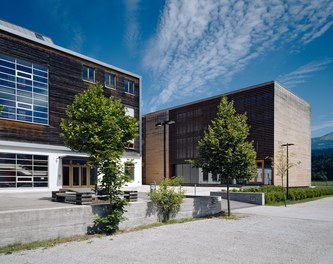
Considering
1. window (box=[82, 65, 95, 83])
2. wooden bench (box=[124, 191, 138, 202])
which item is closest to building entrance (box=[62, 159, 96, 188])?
window (box=[82, 65, 95, 83])

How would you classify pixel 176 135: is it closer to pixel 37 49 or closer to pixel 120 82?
pixel 120 82

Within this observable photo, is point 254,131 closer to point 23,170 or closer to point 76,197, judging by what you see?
point 23,170

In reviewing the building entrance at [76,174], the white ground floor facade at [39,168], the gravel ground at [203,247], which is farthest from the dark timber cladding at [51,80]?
the gravel ground at [203,247]

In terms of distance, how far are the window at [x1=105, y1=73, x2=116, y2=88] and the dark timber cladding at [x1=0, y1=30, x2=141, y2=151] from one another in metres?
0.84

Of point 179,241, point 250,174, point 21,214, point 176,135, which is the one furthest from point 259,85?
point 21,214

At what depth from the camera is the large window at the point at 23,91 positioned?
2395cm

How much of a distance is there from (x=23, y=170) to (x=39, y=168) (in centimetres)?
152

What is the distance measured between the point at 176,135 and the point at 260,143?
730 inches

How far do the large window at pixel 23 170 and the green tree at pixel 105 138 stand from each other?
33.9 ft

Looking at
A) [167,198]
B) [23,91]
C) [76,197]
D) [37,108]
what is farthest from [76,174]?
[76,197]

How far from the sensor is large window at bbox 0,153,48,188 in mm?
23438

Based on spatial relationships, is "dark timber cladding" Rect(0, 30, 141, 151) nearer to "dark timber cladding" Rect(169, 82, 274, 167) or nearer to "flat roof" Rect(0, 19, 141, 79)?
"flat roof" Rect(0, 19, 141, 79)

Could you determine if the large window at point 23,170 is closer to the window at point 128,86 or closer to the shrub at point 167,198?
the window at point 128,86

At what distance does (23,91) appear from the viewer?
995 inches
